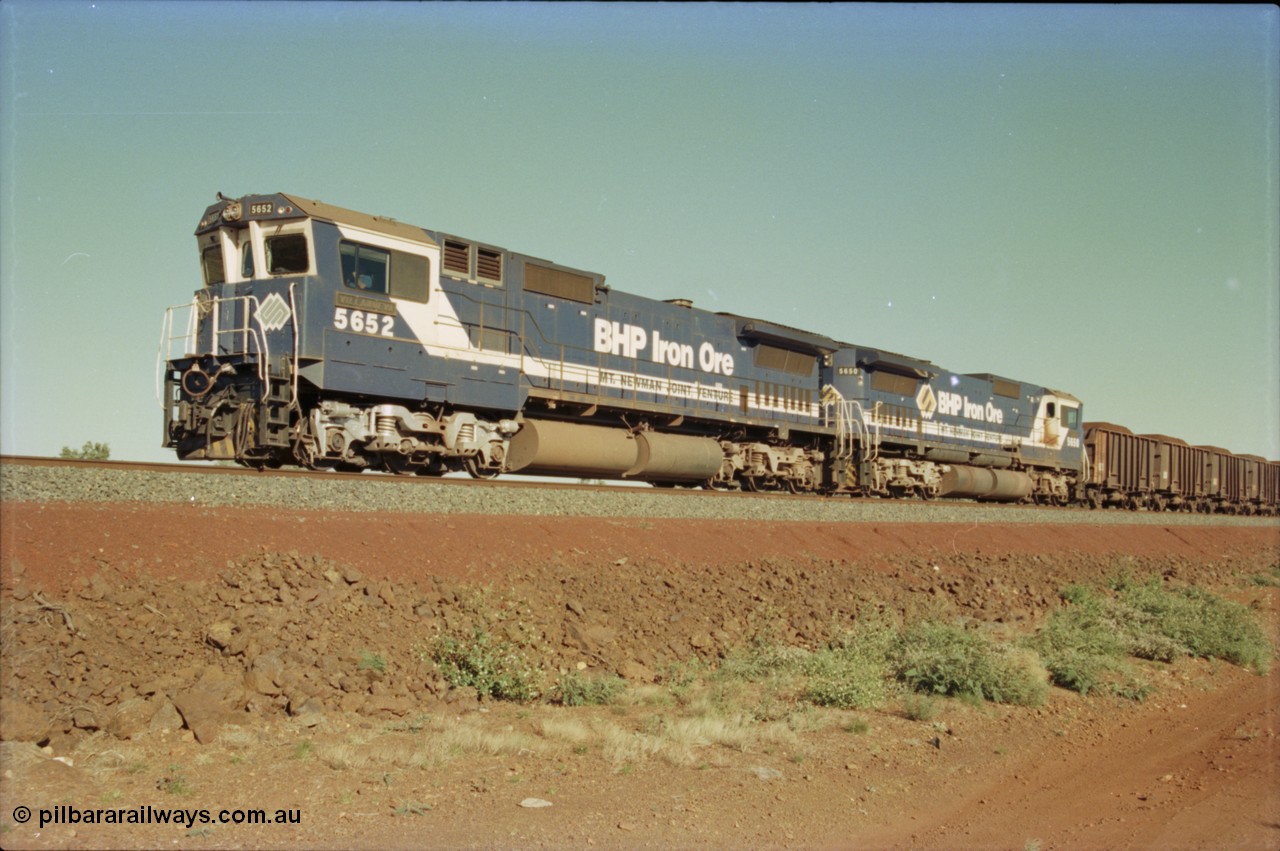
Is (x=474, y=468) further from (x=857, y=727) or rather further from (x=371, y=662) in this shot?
(x=857, y=727)

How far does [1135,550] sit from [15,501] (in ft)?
79.4

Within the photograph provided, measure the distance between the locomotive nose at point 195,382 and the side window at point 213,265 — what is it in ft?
5.47

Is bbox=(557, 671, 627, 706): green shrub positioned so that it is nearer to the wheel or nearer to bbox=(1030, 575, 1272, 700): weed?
bbox=(1030, 575, 1272, 700): weed

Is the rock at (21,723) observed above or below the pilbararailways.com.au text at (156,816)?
above

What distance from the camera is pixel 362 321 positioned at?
1322 cm

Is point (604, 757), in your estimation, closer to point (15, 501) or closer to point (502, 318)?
point (15, 501)

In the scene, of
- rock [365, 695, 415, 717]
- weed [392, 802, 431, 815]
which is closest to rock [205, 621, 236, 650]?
rock [365, 695, 415, 717]

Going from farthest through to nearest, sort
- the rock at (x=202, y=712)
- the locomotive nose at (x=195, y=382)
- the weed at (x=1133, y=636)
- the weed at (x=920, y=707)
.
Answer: the locomotive nose at (x=195, y=382) → the weed at (x=1133, y=636) → the weed at (x=920, y=707) → the rock at (x=202, y=712)

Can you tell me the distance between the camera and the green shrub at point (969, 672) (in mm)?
10008

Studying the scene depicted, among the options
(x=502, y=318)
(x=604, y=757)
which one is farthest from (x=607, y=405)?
(x=604, y=757)

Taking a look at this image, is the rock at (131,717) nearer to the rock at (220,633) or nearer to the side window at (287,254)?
the rock at (220,633)

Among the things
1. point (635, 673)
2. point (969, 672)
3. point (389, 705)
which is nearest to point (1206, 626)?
point (969, 672)

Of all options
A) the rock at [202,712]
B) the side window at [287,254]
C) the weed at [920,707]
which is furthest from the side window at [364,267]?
the weed at [920,707]

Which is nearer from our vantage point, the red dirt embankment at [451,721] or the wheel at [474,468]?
the red dirt embankment at [451,721]
